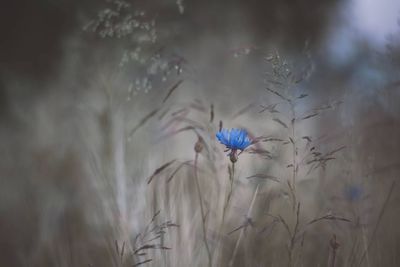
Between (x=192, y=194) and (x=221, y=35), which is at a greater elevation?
(x=221, y=35)

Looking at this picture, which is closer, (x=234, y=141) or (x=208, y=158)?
(x=234, y=141)

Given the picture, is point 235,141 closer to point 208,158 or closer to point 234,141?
point 234,141

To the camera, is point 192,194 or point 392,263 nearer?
point 392,263

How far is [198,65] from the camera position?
1525 mm

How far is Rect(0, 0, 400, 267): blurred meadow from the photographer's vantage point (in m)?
0.91

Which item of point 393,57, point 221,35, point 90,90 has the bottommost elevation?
point 393,57

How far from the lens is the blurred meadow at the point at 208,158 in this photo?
35.6 inches

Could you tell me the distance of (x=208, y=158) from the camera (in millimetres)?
979

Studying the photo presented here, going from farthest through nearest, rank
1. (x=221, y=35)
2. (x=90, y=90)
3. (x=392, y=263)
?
(x=221, y=35) < (x=90, y=90) < (x=392, y=263)

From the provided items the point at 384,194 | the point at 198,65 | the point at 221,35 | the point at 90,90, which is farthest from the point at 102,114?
the point at 221,35

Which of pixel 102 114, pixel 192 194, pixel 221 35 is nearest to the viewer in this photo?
pixel 192 194

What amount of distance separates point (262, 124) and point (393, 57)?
0.32 m

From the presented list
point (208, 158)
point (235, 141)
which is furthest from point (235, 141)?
point (208, 158)

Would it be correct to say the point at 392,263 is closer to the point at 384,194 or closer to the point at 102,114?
the point at 384,194
